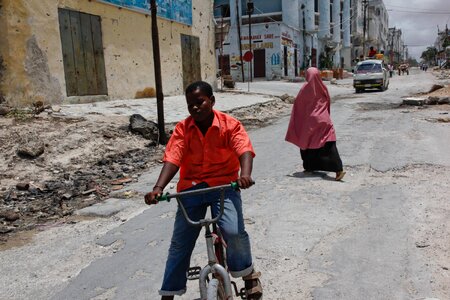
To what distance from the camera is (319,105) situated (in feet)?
20.0

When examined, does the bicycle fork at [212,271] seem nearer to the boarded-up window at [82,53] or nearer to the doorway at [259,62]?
the boarded-up window at [82,53]

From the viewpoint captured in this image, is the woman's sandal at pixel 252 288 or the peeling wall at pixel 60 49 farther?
the peeling wall at pixel 60 49

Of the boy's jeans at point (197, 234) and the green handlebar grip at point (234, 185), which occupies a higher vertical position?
the green handlebar grip at point (234, 185)

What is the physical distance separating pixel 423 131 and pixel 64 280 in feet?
28.3

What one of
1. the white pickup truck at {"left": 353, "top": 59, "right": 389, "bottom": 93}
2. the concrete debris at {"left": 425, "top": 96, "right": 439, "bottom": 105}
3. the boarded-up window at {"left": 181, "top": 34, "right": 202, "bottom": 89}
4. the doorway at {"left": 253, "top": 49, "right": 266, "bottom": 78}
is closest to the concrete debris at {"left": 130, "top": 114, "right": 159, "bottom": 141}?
the boarded-up window at {"left": 181, "top": 34, "right": 202, "bottom": 89}

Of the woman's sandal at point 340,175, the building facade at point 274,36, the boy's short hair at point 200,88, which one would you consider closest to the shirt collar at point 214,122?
the boy's short hair at point 200,88

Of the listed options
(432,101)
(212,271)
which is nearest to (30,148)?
(212,271)

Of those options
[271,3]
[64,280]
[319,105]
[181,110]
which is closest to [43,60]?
[181,110]

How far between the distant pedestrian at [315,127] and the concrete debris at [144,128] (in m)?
3.89

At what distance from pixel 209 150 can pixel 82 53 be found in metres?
10.2

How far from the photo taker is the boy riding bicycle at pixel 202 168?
8.07 ft

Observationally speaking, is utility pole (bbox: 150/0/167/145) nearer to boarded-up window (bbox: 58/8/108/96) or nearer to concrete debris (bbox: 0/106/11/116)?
concrete debris (bbox: 0/106/11/116)

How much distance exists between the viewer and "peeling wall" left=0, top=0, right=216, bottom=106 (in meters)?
9.59

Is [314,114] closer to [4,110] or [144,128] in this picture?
[144,128]
